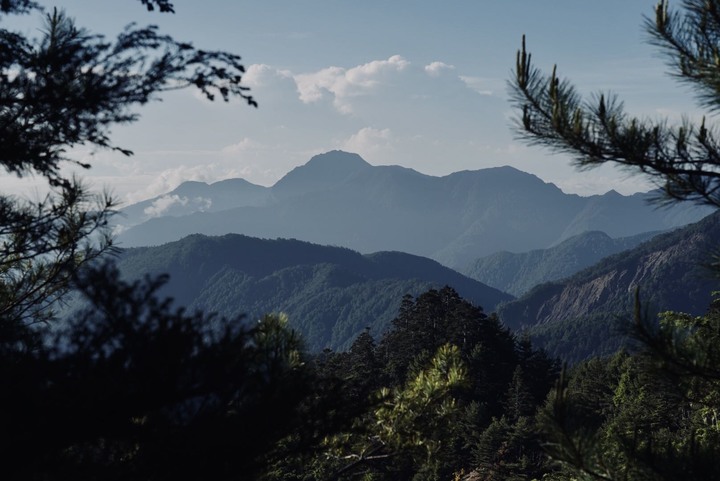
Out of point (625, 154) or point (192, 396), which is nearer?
point (192, 396)

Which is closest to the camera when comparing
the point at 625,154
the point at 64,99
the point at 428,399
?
the point at 64,99

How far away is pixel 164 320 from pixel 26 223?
2.95m

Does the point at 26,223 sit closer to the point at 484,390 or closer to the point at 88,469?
the point at 88,469

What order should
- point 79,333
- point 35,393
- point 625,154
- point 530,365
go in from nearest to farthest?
point 35,393
point 79,333
point 625,154
point 530,365

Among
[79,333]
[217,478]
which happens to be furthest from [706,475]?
[79,333]

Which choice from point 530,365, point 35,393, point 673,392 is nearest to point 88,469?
point 35,393

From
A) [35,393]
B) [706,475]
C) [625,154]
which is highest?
[625,154]

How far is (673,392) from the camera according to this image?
21.2 ft

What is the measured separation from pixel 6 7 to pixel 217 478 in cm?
473

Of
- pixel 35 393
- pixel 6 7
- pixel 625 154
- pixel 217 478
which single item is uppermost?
pixel 6 7

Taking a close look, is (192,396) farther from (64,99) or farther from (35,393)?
(64,99)

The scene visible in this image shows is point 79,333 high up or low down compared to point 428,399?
up

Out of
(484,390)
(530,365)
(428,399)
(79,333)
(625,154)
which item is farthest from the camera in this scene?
(530,365)

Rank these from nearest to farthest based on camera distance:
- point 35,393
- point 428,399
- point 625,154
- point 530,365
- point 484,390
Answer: point 35,393
point 625,154
point 428,399
point 484,390
point 530,365
